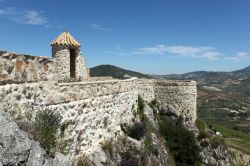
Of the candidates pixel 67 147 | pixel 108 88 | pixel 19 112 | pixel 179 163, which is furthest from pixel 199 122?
pixel 19 112

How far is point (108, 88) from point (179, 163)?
16162 mm

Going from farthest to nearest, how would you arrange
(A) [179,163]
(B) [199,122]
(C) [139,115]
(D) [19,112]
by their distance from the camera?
(B) [199,122] < (A) [179,163] < (C) [139,115] < (D) [19,112]

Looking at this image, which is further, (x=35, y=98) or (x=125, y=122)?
(x=125, y=122)

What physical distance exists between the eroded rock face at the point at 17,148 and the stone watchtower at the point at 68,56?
43.2 feet

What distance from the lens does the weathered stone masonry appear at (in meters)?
9.58

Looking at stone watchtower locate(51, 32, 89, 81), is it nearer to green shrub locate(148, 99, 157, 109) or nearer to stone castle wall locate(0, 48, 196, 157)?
stone castle wall locate(0, 48, 196, 157)

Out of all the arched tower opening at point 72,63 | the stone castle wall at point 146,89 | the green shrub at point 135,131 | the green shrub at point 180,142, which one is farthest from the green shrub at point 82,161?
the green shrub at point 180,142

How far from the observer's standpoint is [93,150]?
569 inches

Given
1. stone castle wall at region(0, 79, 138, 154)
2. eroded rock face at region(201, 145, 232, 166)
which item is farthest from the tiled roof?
eroded rock face at region(201, 145, 232, 166)

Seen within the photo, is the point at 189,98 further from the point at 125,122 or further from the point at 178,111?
the point at 125,122

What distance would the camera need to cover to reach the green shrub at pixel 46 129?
31.1 feet

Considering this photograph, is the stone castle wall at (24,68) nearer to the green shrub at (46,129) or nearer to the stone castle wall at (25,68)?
the stone castle wall at (25,68)

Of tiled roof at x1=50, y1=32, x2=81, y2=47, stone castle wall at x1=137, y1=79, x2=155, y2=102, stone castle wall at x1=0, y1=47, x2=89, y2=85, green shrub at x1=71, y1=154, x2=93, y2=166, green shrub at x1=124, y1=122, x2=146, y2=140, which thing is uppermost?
tiled roof at x1=50, y1=32, x2=81, y2=47

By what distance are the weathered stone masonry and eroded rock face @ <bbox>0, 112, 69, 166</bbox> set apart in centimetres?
105
